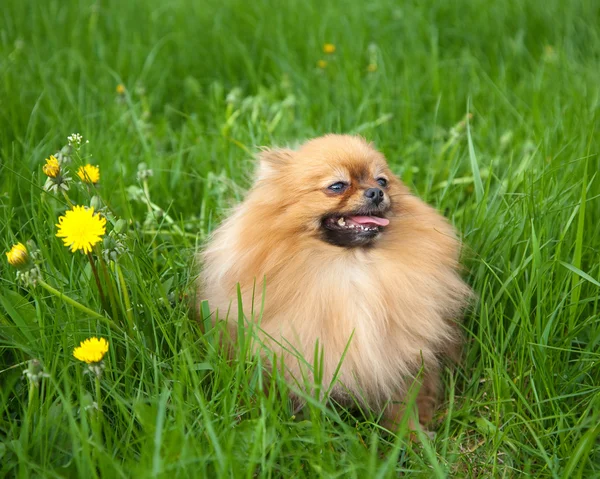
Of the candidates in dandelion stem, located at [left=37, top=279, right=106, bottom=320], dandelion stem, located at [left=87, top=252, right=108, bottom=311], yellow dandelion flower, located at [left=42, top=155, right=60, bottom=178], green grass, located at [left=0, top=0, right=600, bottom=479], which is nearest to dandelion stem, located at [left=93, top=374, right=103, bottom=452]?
green grass, located at [left=0, top=0, right=600, bottom=479]

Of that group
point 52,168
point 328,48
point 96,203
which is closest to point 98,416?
point 96,203

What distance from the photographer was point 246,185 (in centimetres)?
347

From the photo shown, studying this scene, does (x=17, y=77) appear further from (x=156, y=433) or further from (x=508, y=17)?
(x=508, y=17)

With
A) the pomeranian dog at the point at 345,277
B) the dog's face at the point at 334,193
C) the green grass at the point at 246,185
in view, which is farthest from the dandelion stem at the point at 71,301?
the dog's face at the point at 334,193

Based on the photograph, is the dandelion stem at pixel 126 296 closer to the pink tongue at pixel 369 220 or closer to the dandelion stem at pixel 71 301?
the dandelion stem at pixel 71 301

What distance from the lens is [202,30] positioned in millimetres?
5293

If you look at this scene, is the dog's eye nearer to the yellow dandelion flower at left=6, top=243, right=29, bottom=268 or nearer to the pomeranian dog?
the pomeranian dog

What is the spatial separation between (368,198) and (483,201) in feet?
2.49

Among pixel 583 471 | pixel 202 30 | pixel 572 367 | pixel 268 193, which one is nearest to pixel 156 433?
pixel 268 193

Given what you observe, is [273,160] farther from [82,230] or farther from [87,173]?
[82,230]

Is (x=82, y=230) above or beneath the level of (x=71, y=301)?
above

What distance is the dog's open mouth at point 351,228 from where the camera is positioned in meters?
2.58

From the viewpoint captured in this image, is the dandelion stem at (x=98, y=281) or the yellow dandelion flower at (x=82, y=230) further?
the dandelion stem at (x=98, y=281)

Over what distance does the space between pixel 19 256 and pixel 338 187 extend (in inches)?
47.5
